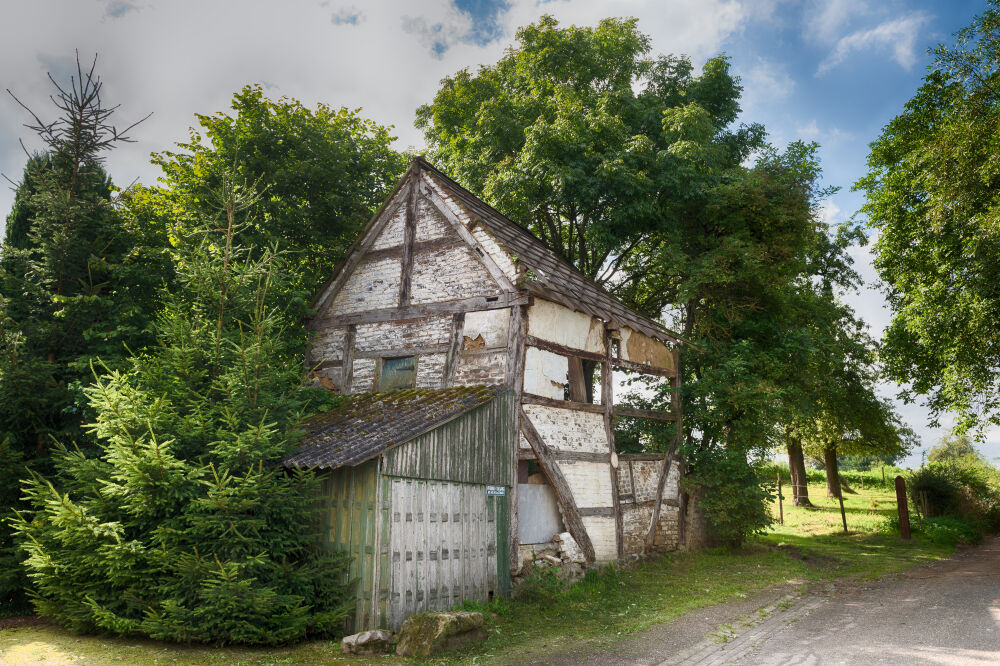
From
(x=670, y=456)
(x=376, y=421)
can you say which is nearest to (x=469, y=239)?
(x=376, y=421)

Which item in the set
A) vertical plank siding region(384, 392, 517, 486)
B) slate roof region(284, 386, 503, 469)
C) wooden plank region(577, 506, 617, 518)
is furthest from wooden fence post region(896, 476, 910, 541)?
slate roof region(284, 386, 503, 469)

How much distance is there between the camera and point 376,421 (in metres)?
10.8

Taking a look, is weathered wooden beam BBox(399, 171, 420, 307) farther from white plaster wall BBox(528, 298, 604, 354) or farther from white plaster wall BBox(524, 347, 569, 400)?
white plaster wall BBox(524, 347, 569, 400)

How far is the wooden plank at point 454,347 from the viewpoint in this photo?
12.6 meters

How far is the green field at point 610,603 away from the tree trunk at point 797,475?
837cm

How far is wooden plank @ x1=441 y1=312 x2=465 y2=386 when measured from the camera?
12.6 meters

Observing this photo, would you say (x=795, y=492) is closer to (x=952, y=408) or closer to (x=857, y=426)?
(x=857, y=426)

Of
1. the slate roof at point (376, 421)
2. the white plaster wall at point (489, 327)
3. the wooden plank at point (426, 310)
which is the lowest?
the slate roof at point (376, 421)

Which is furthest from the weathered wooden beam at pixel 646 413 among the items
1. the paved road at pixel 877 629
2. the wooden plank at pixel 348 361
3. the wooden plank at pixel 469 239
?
the wooden plank at pixel 348 361

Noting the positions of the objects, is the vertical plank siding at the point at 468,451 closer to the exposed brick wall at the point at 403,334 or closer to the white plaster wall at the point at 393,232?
the exposed brick wall at the point at 403,334

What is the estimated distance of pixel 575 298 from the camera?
1311 cm

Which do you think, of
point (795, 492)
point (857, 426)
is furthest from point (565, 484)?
point (795, 492)

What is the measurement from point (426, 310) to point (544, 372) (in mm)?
2762

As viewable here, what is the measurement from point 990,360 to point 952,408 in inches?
63.5
